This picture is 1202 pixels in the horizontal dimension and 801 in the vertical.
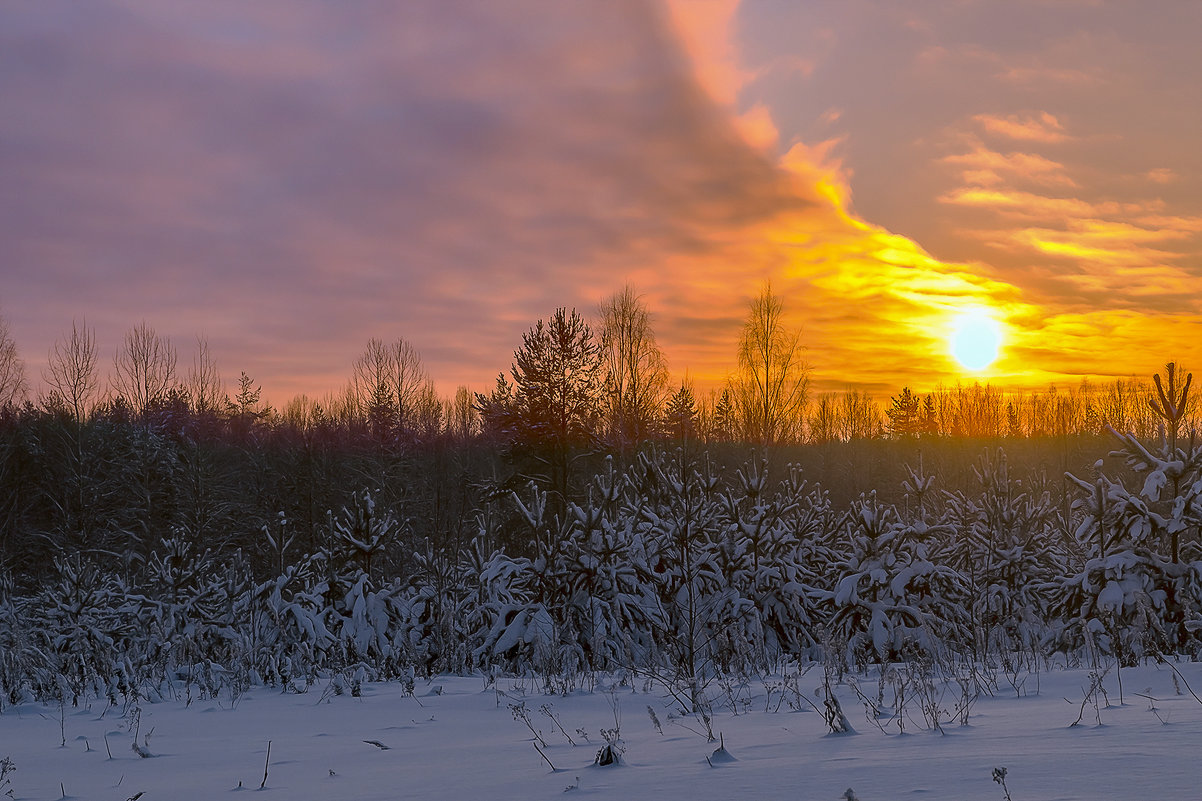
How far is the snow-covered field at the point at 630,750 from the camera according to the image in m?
3.46

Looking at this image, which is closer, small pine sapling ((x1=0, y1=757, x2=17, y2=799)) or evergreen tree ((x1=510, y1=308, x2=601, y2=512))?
small pine sapling ((x1=0, y1=757, x2=17, y2=799))

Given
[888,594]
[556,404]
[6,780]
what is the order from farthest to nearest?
1. [556,404]
2. [888,594]
3. [6,780]

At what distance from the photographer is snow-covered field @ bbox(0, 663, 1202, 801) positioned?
3465 millimetres

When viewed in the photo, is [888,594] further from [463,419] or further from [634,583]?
[463,419]

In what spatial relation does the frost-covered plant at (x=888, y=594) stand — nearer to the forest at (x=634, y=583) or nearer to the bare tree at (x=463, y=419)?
the forest at (x=634, y=583)

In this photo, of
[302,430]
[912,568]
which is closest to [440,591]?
[912,568]

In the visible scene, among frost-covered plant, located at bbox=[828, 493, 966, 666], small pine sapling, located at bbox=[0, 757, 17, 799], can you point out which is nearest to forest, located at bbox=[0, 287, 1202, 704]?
frost-covered plant, located at bbox=[828, 493, 966, 666]

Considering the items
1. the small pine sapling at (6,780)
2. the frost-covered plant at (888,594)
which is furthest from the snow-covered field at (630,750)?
the frost-covered plant at (888,594)

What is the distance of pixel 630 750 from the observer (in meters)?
5.13

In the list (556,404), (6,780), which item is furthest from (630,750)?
(556,404)

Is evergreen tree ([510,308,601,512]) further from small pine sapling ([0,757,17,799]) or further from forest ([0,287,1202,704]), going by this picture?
small pine sapling ([0,757,17,799])

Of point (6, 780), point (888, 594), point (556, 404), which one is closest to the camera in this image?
point (6, 780)

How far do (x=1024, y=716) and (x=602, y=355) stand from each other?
29.0 metres

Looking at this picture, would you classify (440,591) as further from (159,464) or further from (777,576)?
(159,464)
